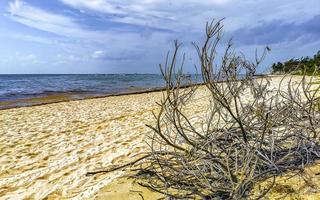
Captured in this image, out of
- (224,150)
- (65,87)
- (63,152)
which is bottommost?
(65,87)

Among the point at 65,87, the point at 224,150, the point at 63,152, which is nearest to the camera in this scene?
the point at 224,150

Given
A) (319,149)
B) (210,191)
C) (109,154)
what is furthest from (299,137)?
(109,154)

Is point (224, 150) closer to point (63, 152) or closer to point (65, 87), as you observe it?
point (63, 152)

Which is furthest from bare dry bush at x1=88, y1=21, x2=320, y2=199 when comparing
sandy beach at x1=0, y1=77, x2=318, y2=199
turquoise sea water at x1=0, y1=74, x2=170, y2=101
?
turquoise sea water at x1=0, y1=74, x2=170, y2=101

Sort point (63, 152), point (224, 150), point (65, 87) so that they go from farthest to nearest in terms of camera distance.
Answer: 1. point (65, 87)
2. point (63, 152)
3. point (224, 150)

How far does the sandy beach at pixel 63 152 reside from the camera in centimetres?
466

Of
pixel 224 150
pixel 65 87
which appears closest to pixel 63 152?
pixel 224 150

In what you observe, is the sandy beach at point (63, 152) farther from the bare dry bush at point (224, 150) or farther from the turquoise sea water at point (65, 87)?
the turquoise sea water at point (65, 87)

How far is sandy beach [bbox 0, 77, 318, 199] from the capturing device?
4.66 meters

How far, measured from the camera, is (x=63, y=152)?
6.64 metres

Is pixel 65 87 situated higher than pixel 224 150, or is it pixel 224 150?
pixel 224 150

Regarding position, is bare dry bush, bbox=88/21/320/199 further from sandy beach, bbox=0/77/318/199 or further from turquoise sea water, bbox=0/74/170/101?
turquoise sea water, bbox=0/74/170/101

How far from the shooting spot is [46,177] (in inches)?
204

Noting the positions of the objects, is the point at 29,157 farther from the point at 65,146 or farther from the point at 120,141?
the point at 120,141
